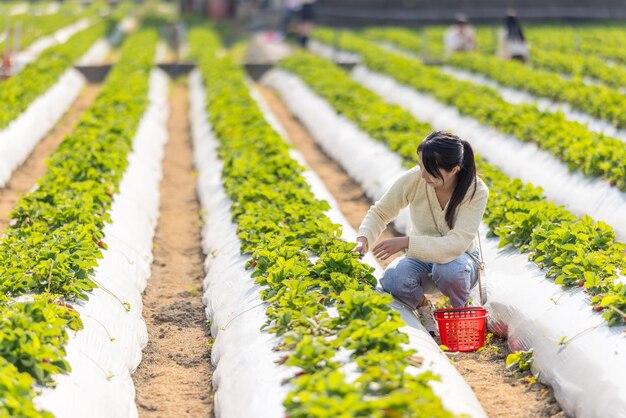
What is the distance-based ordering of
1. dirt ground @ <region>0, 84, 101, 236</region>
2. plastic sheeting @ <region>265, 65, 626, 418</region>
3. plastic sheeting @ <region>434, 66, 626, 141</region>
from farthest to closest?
plastic sheeting @ <region>434, 66, 626, 141</region>
dirt ground @ <region>0, 84, 101, 236</region>
plastic sheeting @ <region>265, 65, 626, 418</region>

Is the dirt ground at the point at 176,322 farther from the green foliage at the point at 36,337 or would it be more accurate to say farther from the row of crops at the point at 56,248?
the green foliage at the point at 36,337

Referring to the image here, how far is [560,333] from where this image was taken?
19.0 feet

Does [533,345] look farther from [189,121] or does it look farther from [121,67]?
[121,67]

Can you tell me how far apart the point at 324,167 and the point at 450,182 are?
6641 millimetres

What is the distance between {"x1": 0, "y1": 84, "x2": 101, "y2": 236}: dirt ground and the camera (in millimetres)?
10516

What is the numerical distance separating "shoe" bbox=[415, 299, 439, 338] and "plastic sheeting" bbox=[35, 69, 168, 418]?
2.02 metres

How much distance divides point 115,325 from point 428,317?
7.38ft

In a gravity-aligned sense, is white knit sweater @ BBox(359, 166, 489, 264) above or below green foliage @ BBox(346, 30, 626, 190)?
above

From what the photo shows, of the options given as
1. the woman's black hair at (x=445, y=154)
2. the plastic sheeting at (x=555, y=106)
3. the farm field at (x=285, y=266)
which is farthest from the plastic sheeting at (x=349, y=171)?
the plastic sheeting at (x=555, y=106)

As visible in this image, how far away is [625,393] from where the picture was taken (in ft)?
16.3

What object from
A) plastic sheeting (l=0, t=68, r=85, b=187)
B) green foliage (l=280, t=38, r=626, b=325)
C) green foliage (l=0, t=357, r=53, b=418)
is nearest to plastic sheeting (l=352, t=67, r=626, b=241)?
green foliage (l=280, t=38, r=626, b=325)

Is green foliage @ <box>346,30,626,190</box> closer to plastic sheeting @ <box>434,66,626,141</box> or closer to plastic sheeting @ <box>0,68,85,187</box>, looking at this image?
plastic sheeting @ <box>434,66,626,141</box>

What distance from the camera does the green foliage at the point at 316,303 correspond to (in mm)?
4312

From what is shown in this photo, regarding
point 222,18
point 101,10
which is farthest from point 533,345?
point 101,10
